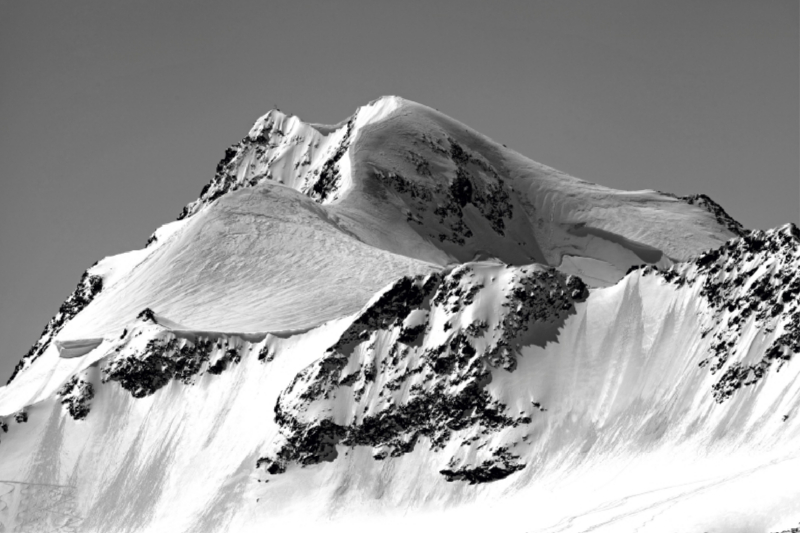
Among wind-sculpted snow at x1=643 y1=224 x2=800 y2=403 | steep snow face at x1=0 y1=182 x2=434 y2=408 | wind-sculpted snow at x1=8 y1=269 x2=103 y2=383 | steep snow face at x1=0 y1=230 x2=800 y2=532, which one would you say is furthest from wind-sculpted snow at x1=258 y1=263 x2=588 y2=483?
wind-sculpted snow at x1=8 y1=269 x2=103 y2=383

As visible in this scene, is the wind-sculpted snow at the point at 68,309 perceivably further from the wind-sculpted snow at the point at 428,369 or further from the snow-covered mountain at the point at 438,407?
the wind-sculpted snow at the point at 428,369

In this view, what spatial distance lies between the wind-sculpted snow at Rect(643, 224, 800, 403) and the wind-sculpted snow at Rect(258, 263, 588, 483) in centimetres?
1455

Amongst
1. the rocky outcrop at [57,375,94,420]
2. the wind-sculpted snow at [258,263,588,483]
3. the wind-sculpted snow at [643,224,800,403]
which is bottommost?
the rocky outcrop at [57,375,94,420]

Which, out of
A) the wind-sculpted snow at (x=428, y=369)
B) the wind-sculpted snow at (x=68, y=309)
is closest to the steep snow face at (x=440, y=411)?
the wind-sculpted snow at (x=428, y=369)

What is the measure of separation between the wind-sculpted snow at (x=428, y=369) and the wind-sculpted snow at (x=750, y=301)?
14.5 m

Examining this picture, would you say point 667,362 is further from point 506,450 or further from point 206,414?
point 206,414

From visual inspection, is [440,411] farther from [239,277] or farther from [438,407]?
[239,277]

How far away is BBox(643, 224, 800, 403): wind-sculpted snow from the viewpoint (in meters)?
115

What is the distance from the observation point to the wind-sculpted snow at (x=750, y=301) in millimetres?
115125

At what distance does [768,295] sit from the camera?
11962cm

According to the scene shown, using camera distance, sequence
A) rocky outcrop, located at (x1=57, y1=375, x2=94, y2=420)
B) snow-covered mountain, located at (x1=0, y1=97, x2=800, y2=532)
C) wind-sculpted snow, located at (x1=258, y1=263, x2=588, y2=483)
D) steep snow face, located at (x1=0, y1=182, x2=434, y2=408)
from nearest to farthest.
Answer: snow-covered mountain, located at (x1=0, y1=97, x2=800, y2=532) < wind-sculpted snow, located at (x1=258, y1=263, x2=588, y2=483) < rocky outcrop, located at (x1=57, y1=375, x2=94, y2=420) < steep snow face, located at (x1=0, y1=182, x2=434, y2=408)

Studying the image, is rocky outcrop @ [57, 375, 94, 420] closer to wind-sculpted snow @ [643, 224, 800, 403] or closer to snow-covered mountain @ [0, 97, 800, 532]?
snow-covered mountain @ [0, 97, 800, 532]

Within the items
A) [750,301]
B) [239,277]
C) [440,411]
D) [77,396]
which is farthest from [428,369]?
[239,277]

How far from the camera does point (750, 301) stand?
121 metres
